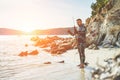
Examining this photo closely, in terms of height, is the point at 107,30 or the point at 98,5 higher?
the point at 98,5

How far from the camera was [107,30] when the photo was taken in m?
20.5

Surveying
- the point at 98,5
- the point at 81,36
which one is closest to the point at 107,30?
the point at 81,36

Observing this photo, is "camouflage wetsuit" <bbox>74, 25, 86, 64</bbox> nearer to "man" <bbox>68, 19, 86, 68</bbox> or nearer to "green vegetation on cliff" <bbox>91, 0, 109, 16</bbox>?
"man" <bbox>68, 19, 86, 68</bbox>

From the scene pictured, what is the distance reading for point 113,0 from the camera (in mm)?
24234

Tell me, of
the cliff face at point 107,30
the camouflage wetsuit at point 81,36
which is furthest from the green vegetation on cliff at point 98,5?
the camouflage wetsuit at point 81,36

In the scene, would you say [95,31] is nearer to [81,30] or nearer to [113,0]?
[113,0]

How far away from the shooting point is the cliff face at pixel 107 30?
743 inches

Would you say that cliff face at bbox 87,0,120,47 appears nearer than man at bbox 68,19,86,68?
No

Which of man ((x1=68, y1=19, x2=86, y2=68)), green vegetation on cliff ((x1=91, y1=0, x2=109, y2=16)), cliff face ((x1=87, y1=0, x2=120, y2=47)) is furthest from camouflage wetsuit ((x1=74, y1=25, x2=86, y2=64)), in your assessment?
green vegetation on cliff ((x1=91, y1=0, x2=109, y2=16))

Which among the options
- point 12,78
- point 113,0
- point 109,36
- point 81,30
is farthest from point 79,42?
point 113,0

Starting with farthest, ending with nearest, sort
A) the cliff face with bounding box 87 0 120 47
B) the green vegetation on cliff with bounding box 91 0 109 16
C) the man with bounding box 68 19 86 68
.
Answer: the green vegetation on cliff with bounding box 91 0 109 16 < the cliff face with bounding box 87 0 120 47 < the man with bounding box 68 19 86 68

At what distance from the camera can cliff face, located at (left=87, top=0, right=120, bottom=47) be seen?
18870mm

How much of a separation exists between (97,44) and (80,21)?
25.4 feet

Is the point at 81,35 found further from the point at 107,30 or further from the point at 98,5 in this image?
the point at 98,5
